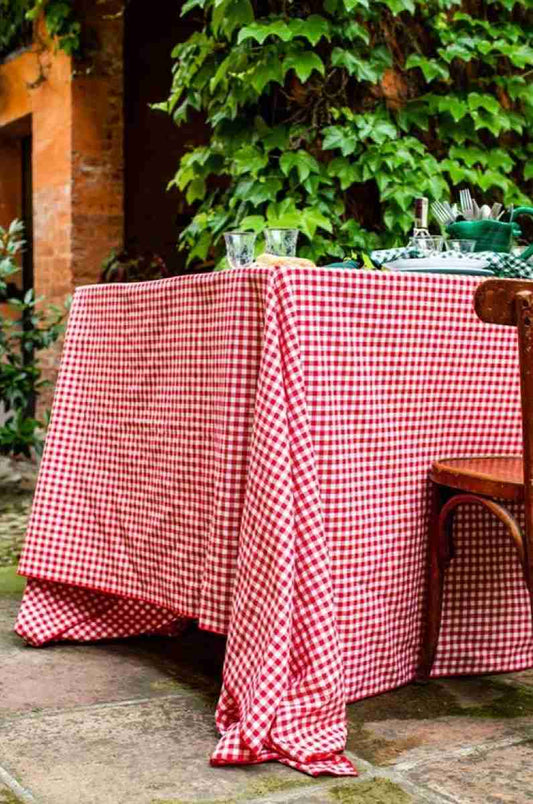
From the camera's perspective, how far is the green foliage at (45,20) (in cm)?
629

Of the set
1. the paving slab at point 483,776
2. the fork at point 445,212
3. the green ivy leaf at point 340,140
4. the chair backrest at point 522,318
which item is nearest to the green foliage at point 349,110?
the green ivy leaf at point 340,140

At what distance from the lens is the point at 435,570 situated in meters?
2.19

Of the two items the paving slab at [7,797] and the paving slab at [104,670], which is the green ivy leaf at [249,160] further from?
the paving slab at [7,797]

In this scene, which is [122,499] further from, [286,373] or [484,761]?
[484,761]

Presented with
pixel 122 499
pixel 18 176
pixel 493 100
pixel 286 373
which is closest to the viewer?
pixel 286 373

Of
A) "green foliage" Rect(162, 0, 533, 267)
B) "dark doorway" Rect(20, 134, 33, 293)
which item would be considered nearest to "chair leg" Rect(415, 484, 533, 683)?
"green foliage" Rect(162, 0, 533, 267)

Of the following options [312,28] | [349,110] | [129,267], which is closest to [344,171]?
[349,110]

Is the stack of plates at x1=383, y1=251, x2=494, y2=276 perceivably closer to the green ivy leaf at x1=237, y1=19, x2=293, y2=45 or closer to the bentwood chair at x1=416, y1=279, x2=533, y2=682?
the bentwood chair at x1=416, y1=279, x2=533, y2=682

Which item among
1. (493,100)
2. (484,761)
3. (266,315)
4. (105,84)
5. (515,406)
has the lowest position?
(484,761)

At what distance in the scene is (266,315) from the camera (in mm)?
1967

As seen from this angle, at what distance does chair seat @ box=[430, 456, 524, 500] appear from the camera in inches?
75.0

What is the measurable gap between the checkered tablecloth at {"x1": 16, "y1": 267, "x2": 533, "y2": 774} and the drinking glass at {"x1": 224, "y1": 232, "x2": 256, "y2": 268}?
4.7 inches

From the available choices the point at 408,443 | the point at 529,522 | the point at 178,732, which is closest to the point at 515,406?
the point at 408,443

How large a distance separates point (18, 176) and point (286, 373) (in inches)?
250
